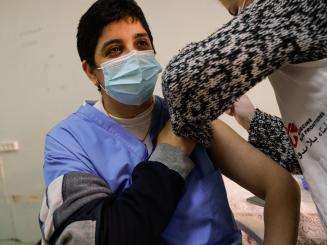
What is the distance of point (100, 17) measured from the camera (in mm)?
1086

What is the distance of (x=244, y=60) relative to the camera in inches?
23.0

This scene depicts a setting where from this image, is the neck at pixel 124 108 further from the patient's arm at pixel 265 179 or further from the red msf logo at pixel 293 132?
the red msf logo at pixel 293 132

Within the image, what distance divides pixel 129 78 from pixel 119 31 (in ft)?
0.52

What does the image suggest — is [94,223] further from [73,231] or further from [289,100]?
[289,100]

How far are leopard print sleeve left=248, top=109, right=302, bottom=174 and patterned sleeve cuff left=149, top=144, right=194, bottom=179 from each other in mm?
344

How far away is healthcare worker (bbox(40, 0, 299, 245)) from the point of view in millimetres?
763

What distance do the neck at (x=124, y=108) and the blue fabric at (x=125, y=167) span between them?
3.0 inches

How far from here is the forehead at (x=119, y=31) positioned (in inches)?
42.6

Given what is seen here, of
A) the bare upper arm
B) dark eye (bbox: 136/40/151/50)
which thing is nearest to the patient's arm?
the bare upper arm

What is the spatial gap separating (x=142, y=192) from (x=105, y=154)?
0.26 metres

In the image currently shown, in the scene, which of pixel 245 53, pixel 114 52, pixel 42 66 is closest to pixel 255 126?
pixel 114 52

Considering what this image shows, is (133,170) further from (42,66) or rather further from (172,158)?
(42,66)

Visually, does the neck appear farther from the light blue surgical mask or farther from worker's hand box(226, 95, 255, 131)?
worker's hand box(226, 95, 255, 131)

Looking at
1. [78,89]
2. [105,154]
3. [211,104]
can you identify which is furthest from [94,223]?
[78,89]
